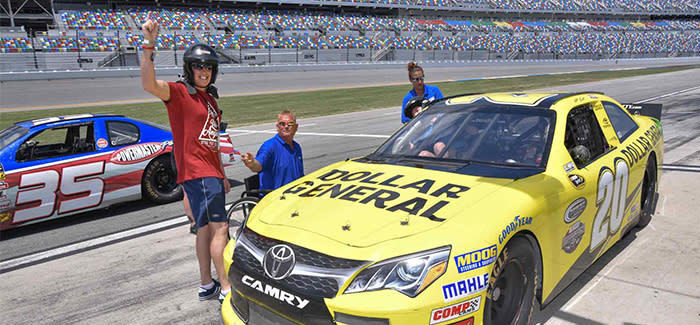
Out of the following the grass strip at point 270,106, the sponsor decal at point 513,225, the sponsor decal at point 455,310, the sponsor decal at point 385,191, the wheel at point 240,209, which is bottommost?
the grass strip at point 270,106

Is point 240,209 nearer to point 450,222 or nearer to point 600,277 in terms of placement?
point 450,222

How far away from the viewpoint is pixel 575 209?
3.29 m

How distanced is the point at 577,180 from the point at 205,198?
266 cm

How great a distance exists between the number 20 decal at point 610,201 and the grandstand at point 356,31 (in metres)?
34.8

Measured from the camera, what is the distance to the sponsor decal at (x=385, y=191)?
111 inches

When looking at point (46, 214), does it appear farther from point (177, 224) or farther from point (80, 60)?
point (80, 60)

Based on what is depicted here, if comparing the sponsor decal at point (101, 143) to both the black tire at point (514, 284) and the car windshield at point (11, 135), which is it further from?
the black tire at point (514, 284)

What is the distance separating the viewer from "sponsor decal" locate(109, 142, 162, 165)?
250 inches

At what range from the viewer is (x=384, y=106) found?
18906 mm

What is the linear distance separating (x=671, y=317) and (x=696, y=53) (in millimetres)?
72892

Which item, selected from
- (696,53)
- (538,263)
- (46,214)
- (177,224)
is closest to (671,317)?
(538,263)

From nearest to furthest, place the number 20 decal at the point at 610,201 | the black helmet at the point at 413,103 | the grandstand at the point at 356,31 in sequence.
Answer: the number 20 decal at the point at 610,201
the black helmet at the point at 413,103
the grandstand at the point at 356,31

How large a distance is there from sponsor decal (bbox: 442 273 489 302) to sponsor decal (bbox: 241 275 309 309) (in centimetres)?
69

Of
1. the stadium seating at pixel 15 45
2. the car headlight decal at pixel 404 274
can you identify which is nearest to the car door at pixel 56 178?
the car headlight decal at pixel 404 274
